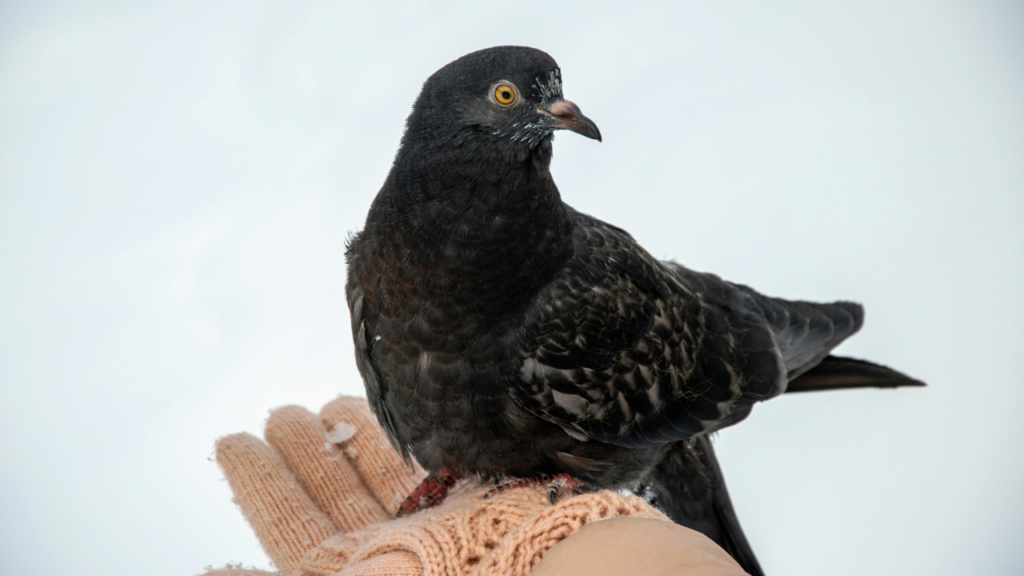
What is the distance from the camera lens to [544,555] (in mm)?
2109

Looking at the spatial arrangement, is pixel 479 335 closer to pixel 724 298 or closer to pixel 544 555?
pixel 544 555

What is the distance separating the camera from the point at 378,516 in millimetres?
4062

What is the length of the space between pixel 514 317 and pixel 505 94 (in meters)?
0.92

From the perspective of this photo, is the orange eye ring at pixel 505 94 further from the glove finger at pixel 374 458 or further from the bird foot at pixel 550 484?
the glove finger at pixel 374 458

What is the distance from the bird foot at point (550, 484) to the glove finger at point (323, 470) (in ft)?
3.90

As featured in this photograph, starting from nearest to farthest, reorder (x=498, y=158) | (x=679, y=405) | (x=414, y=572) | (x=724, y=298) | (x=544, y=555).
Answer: (x=544, y=555) < (x=414, y=572) < (x=498, y=158) < (x=679, y=405) < (x=724, y=298)

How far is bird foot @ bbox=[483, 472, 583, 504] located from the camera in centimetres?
311

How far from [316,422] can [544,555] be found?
2646mm

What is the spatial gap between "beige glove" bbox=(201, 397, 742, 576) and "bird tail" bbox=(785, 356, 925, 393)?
6.18 feet

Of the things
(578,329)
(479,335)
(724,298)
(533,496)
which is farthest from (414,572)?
(724,298)

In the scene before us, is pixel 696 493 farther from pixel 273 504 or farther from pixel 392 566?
pixel 273 504

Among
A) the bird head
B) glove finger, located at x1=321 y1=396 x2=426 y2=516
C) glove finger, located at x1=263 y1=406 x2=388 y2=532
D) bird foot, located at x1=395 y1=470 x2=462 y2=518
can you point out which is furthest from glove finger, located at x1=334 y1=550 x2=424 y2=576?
the bird head

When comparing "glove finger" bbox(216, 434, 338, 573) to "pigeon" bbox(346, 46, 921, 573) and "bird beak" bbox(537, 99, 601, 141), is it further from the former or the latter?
"bird beak" bbox(537, 99, 601, 141)

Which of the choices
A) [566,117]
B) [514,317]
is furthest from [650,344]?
[566,117]
